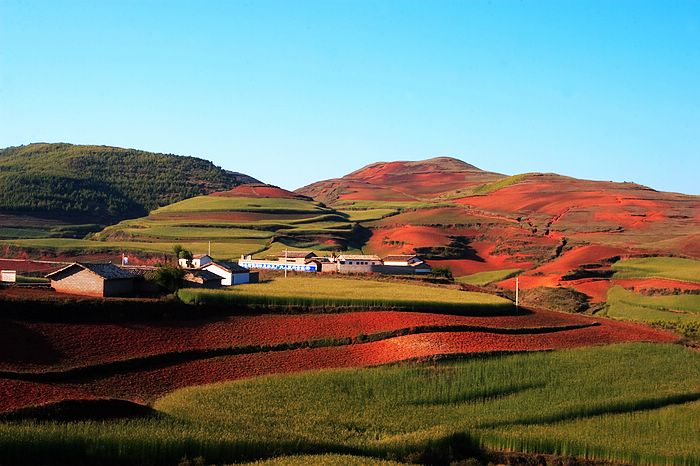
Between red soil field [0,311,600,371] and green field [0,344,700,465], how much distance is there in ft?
16.9

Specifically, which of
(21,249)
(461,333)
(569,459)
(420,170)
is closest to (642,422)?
(569,459)

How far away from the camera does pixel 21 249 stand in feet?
276

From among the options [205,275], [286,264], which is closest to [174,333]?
[205,275]

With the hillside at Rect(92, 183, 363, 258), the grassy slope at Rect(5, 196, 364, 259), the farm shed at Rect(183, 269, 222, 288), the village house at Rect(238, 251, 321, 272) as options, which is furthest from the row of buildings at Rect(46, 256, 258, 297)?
the hillside at Rect(92, 183, 363, 258)

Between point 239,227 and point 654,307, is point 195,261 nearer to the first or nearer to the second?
point 654,307

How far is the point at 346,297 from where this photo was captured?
146 feet

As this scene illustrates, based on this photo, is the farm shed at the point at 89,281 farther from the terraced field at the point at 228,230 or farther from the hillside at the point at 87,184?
the hillside at the point at 87,184

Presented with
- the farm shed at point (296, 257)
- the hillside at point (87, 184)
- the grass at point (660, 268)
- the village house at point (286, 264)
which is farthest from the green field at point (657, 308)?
the hillside at point (87, 184)

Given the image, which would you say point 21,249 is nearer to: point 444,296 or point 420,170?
point 444,296

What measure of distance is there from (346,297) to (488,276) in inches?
1619

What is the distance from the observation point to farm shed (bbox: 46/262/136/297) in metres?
41.4

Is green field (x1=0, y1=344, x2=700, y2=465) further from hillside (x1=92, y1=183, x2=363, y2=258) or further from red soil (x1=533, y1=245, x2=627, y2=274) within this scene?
hillside (x1=92, y1=183, x2=363, y2=258)

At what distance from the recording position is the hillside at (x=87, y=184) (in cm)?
11050

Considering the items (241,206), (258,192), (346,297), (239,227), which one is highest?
(258,192)
